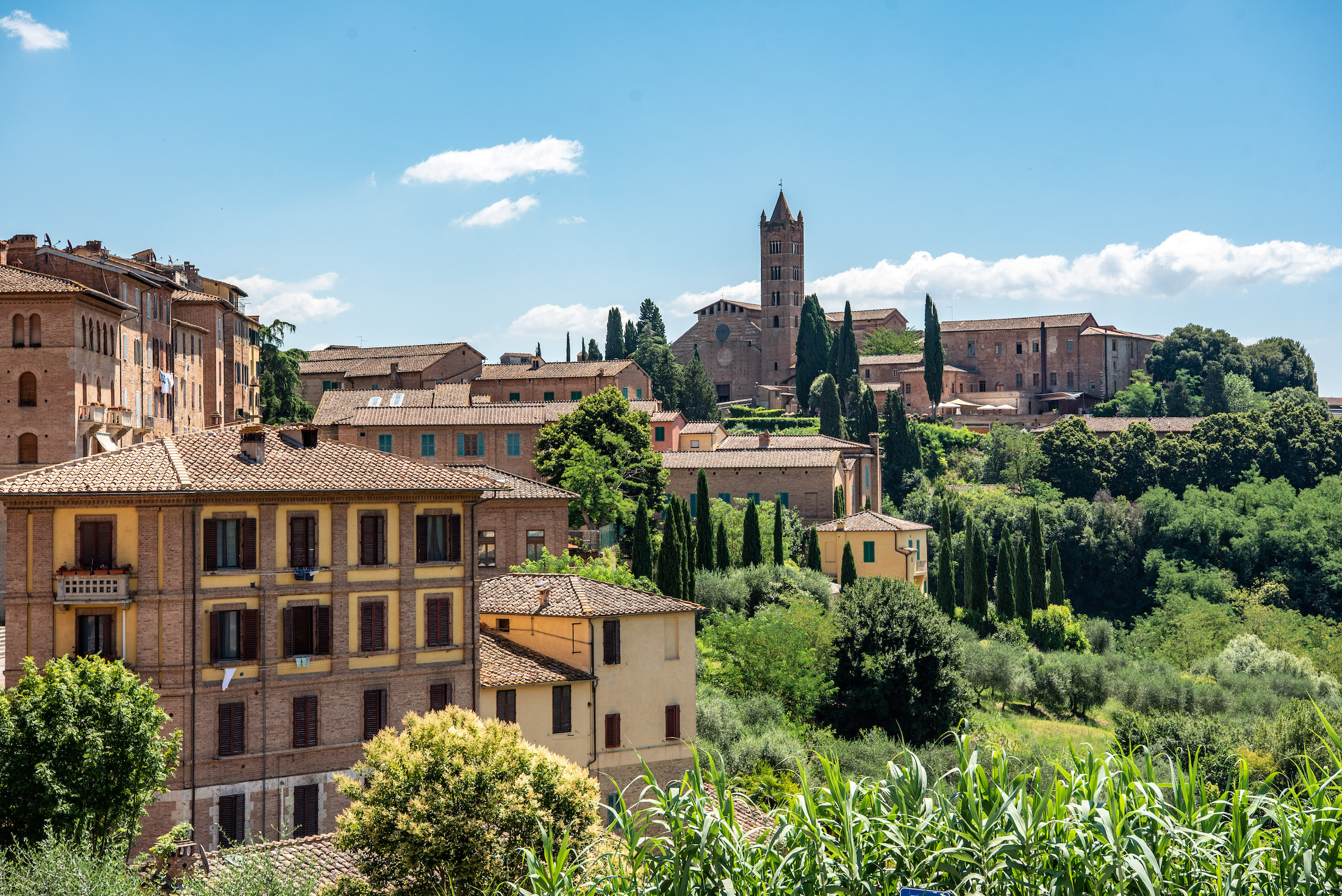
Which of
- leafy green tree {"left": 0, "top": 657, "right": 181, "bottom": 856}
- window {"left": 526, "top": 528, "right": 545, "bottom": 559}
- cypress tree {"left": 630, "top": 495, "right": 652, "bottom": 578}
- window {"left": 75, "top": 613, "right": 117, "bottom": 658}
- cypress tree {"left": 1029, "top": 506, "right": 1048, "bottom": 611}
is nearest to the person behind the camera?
leafy green tree {"left": 0, "top": 657, "right": 181, "bottom": 856}

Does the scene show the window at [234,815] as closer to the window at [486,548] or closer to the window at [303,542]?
the window at [303,542]

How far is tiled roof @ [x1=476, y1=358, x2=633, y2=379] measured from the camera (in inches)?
2968

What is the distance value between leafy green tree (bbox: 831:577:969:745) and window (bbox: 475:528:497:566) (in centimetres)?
1206

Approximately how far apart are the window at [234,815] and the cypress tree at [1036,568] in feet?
147

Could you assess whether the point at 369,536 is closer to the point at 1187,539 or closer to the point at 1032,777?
the point at 1032,777

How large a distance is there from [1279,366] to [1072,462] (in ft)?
144

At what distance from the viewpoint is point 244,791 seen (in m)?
25.1

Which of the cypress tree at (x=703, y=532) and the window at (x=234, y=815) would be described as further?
the cypress tree at (x=703, y=532)

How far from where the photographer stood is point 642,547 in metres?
48.5

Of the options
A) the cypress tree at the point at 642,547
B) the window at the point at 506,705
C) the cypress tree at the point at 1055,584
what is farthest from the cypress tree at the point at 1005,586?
the window at the point at 506,705

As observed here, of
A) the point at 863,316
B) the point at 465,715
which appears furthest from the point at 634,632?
the point at 863,316

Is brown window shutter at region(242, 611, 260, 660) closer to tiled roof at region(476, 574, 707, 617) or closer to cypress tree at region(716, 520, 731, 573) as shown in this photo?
tiled roof at region(476, 574, 707, 617)

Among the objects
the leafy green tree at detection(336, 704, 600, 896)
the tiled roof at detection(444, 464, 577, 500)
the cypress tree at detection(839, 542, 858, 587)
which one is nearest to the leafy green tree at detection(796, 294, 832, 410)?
the cypress tree at detection(839, 542, 858, 587)

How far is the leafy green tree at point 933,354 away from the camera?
101 m
